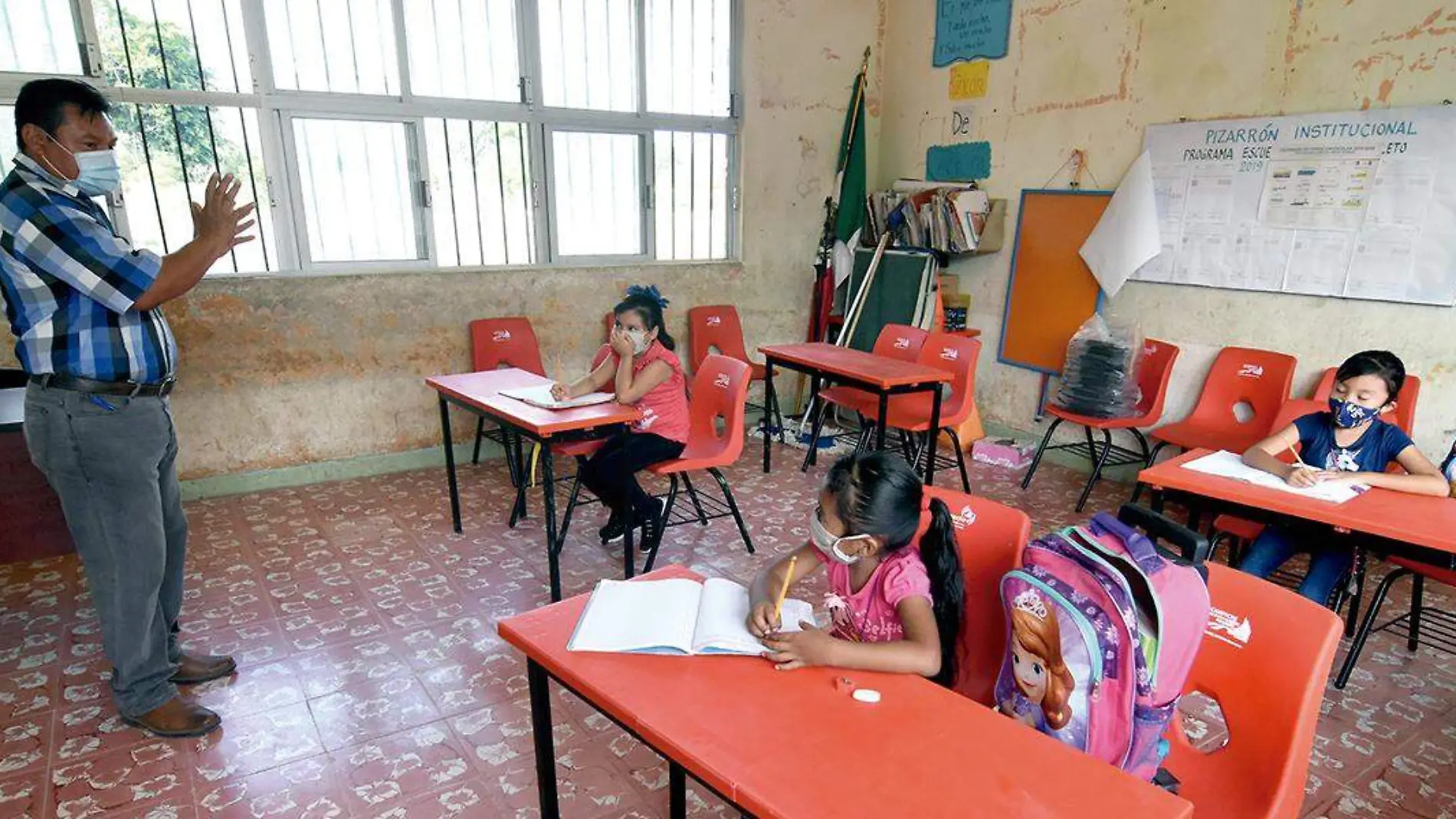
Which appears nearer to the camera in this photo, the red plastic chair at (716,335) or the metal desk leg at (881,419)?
the metal desk leg at (881,419)

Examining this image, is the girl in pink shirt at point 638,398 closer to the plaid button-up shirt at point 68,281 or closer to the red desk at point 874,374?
the red desk at point 874,374

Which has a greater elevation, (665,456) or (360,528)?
(665,456)

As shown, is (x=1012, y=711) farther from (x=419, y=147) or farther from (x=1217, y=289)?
(x=419, y=147)

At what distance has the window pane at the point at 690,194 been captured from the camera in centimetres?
523

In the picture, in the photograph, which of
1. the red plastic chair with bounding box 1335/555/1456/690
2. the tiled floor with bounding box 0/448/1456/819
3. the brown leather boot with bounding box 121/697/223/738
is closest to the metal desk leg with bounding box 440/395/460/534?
the tiled floor with bounding box 0/448/1456/819

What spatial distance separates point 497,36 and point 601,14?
0.68m

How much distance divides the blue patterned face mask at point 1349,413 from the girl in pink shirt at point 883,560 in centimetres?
170

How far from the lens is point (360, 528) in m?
3.74

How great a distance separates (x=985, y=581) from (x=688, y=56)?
4.44 metres

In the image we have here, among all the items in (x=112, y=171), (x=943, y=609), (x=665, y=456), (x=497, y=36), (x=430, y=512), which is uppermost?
(x=497, y=36)

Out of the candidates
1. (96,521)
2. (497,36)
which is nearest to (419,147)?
(497,36)

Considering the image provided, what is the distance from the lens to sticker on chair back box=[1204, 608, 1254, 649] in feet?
4.31

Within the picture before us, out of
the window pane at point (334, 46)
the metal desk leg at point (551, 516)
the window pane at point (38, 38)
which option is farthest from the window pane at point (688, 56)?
the metal desk leg at point (551, 516)

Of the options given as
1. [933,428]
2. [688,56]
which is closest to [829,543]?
[933,428]
